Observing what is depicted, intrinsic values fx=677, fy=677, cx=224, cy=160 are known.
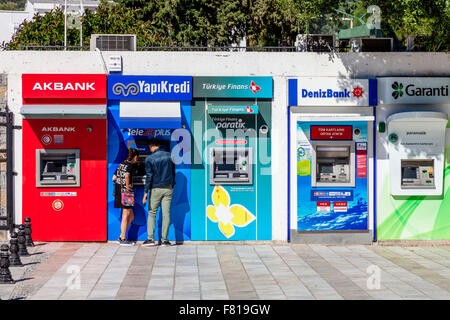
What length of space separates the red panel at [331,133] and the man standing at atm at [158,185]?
8.36 ft

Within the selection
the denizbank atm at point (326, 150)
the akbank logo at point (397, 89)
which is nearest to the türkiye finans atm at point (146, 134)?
the denizbank atm at point (326, 150)

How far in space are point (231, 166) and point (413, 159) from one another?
3.24 metres

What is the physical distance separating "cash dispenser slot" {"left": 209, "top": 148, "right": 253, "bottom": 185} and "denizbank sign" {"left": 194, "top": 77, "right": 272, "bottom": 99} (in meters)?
0.96

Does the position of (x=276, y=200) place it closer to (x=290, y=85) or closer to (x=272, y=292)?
(x=290, y=85)

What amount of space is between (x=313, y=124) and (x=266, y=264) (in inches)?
119

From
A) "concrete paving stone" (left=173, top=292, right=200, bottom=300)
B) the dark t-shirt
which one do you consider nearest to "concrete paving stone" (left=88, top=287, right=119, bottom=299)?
"concrete paving stone" (left=173, top=292, right=200, bottom=300)

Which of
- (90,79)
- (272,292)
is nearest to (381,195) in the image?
(272,292)

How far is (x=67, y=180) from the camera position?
1173 cm

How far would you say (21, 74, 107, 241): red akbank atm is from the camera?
11.7 meters

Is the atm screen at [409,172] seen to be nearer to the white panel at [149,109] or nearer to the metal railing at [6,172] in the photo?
the white panel at [149,109]

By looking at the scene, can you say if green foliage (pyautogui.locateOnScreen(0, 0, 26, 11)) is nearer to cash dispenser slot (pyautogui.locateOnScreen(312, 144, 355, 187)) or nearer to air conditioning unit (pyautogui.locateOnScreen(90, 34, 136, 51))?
air conditioning unit (pyautogui.locateOnScreen(90, 34, 136, 51))

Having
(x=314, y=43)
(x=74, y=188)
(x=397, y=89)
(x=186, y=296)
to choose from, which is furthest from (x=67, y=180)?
(x=397, y=89)

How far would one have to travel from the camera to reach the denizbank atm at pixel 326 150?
1180 centimetres

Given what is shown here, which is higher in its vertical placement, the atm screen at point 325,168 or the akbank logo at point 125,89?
the akbank logo at point 125,89
